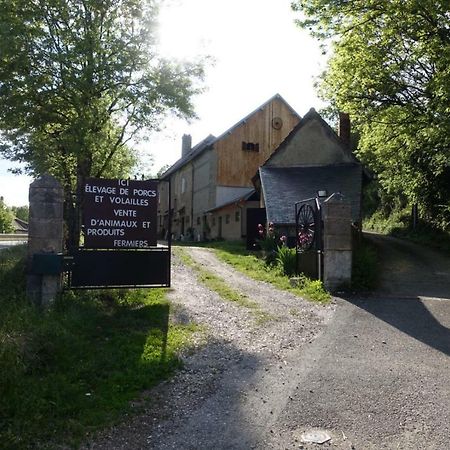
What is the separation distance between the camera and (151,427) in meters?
4.72

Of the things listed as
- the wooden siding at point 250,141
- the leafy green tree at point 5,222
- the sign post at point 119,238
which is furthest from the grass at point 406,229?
the leafy green tree at point 5,222

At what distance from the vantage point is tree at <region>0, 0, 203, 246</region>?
42.6 ft

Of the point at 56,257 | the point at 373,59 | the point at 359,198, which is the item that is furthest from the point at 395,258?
the point at 56,257

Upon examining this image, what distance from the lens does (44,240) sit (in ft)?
28.1

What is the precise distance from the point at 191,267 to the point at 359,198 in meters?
8.27

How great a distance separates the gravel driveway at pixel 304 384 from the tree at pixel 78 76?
6.54 meters

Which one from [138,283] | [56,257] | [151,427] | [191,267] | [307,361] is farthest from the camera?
[191,267]

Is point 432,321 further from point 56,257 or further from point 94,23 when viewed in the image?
point 94,23

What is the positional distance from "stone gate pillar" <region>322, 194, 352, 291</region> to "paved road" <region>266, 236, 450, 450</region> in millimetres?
856

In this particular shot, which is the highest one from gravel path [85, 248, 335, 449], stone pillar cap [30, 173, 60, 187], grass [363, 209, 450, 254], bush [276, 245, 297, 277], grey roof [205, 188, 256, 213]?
grey roof [205, 188, 256, 213]

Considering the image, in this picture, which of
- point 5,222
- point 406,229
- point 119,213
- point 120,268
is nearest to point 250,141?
point 406,229

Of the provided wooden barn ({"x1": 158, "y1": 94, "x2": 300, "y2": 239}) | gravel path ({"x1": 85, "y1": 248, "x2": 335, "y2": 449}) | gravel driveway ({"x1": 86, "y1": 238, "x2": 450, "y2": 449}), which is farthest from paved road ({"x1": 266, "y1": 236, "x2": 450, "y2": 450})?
wooden barn ({"x1": 158, "y1": 94, "x2": 300, "y2": 239})

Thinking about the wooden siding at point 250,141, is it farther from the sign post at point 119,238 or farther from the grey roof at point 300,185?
the sign post at point 119,238

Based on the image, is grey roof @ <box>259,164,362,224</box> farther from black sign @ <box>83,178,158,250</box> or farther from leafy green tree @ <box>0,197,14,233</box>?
leafy green tree @ <box>0,197,14,233</box>
